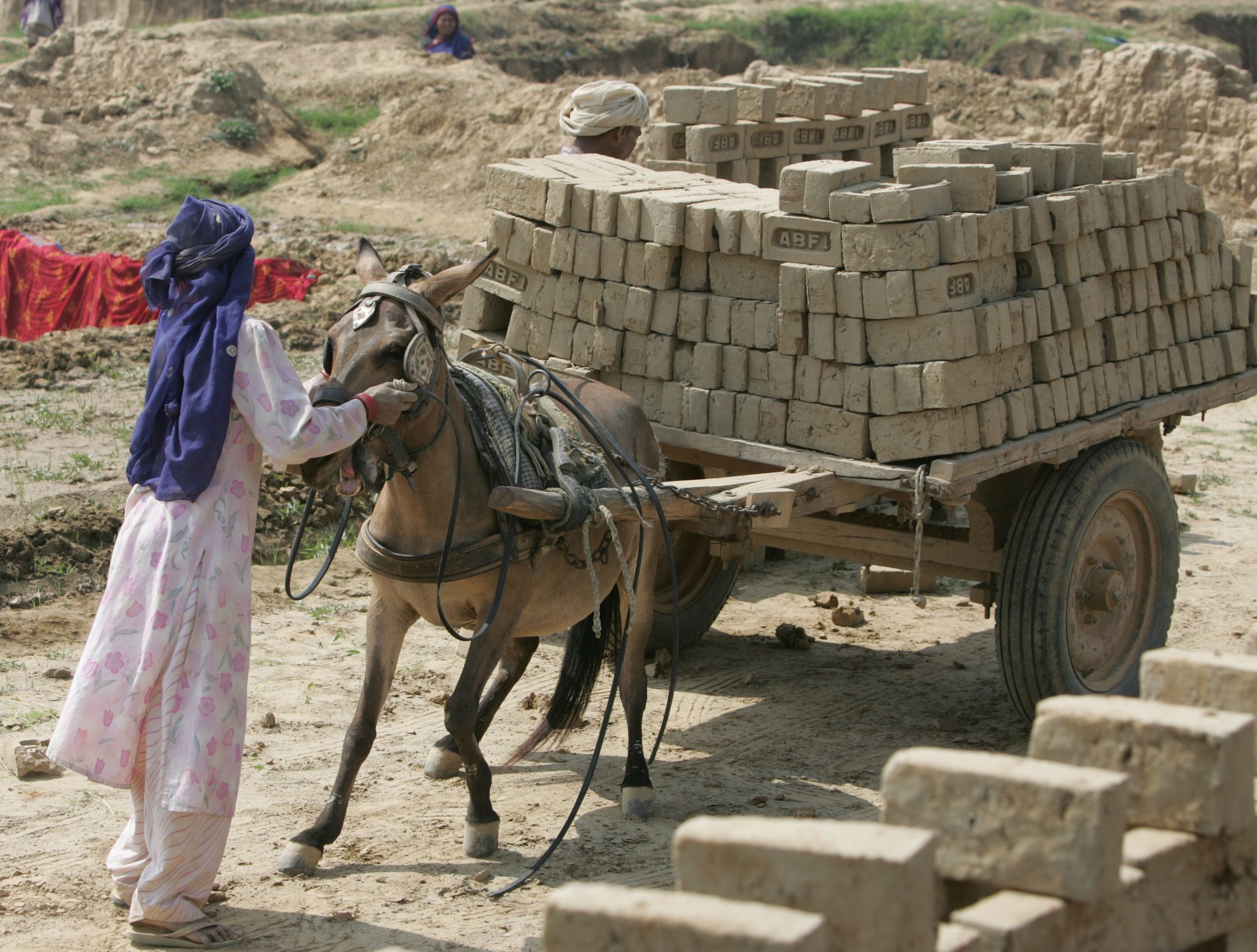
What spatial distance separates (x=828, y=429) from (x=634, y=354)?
0.96 metres

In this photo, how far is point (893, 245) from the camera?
5.27 meters

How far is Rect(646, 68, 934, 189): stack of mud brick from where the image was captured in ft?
24.8

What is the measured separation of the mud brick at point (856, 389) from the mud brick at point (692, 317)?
2.17 feet

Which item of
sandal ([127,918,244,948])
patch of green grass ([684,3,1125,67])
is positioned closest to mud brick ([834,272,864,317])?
sandal ([127,918,244,948])

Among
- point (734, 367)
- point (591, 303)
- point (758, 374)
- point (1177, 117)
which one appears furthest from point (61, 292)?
point (1177, 117)

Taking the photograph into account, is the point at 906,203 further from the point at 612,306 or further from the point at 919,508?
the point at 612,306

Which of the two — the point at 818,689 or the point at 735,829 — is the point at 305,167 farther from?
the point at 735,829

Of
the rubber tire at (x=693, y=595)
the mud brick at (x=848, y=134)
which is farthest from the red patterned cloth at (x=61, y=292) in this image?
the rubber tire at (x=693, y=595)

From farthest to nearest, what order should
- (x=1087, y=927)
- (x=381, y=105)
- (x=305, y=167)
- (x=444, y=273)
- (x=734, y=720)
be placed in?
(x=381, y=105) < (x=305, y=167) < (x=734, y=720) < (x=444, y=273) < (x=1087, y=927)

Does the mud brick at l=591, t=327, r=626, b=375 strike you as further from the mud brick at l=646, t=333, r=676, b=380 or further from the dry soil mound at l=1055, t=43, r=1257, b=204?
the dry soil mound at l=1055, t=43, r=1257, b=204

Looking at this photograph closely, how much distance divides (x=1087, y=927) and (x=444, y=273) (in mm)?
3044

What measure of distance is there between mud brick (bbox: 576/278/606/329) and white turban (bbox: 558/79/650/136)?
2.28 metres

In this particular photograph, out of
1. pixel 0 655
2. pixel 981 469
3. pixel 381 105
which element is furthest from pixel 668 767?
pixel 381 105

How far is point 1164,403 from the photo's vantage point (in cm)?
633
